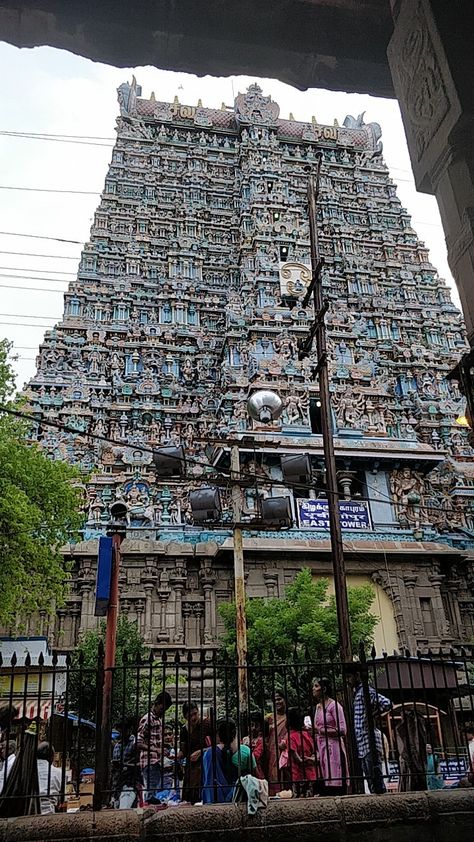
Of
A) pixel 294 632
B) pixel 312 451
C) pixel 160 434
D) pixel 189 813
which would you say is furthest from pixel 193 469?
pixel 189 813

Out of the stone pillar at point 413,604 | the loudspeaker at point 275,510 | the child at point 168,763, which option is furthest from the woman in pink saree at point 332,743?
the stone pillar at point 413,604

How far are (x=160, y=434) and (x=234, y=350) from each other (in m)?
4.64

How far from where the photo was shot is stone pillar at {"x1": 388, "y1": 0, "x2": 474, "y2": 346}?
3883mm

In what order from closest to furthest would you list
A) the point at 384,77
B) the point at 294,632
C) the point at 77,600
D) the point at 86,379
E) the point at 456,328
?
the point at 384,77
the point at 294,632
the point at 77,600
the point at 86,379
the point at 456,328

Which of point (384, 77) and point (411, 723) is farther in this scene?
point (411, 723)

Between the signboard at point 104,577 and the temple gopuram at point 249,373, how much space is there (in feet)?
11.2

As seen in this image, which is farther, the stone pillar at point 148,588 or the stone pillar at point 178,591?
the stone pillar at point 178,591

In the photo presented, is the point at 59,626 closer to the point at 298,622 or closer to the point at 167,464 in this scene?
the point at 298,622

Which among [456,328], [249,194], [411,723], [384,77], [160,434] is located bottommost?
[411,723]

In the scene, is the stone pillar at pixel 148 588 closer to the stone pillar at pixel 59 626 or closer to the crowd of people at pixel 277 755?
the stone pillar at pixel 59 626

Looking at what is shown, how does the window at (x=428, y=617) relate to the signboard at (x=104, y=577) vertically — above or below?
above

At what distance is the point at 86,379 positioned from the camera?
27438 mm

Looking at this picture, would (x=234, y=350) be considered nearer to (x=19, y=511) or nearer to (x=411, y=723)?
(x=19, y=511)

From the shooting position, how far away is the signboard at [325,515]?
892 inches
